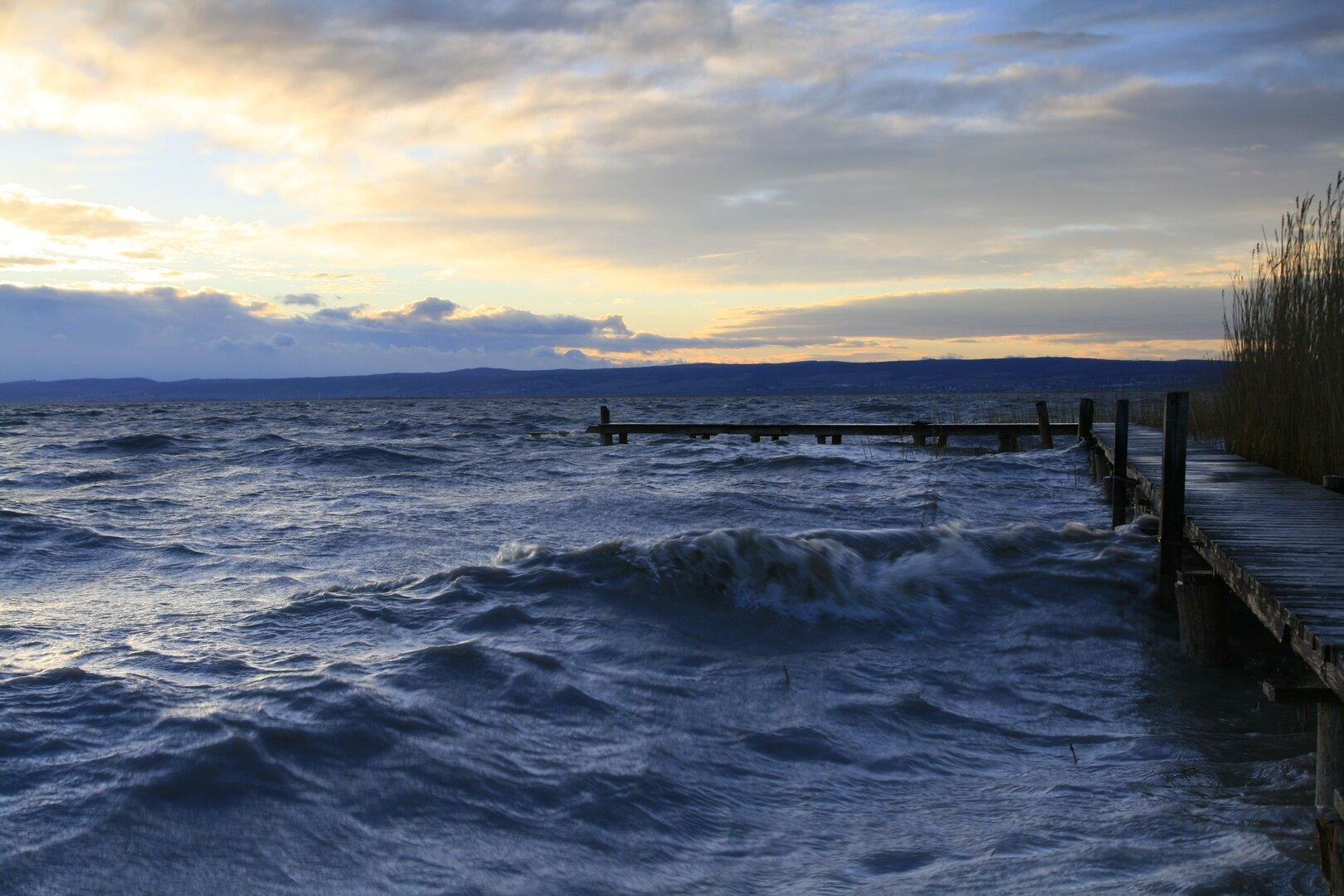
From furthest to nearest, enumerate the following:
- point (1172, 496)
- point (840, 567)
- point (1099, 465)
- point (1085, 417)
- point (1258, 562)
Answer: point (1085, 417), point (1099, 465), point (840, 567), point (1172, 496), point (1258, 562)

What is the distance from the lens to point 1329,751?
4223 mm

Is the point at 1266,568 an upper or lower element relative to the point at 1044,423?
lower

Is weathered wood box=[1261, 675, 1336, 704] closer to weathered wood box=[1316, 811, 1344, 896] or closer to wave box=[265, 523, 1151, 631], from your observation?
weathered wood box=[1316, 811, 1344, 896]

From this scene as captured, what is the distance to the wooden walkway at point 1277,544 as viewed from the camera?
14.7ft

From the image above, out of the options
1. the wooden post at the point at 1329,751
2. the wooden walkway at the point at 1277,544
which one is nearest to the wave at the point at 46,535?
the wooden walkway at the point at 1277,544

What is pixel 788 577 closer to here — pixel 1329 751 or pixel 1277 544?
pixel 1277 544

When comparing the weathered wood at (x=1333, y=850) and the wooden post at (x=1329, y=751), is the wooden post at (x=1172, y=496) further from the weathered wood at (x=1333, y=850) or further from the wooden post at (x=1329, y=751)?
the weathered wood at (x=1333, y=850)

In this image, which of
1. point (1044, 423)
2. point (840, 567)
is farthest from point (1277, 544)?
point (1044, 423)

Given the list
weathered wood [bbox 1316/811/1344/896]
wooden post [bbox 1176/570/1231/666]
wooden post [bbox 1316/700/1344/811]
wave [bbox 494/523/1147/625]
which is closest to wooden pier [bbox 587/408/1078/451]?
wave [bbox 494/523/1147/625]

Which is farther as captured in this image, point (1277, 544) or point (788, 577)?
point (788, 577)

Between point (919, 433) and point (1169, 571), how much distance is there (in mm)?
18789

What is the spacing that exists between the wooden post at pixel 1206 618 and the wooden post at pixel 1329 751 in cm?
298

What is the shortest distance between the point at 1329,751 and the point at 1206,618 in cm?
316

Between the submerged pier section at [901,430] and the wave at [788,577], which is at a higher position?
the submerged pier section at [901,430]
